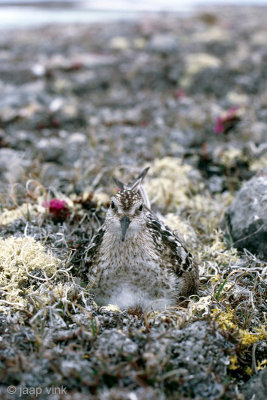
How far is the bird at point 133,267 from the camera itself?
→ 476cm

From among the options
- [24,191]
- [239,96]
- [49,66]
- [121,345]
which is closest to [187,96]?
[239,96]

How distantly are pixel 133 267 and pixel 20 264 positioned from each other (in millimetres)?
1568

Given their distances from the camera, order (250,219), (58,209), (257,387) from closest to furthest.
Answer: (257,387) → (250,219) → (58,209)

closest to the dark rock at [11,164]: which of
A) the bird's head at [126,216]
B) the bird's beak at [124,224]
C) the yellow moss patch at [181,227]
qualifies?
the yellow moss patch at [181,227]

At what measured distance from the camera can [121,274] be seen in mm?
4781

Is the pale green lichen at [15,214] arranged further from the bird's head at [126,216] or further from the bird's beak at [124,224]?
the bird's beak at [124,224]

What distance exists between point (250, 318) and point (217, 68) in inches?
421

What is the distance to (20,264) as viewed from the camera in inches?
207

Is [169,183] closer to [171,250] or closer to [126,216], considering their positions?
[171,250]

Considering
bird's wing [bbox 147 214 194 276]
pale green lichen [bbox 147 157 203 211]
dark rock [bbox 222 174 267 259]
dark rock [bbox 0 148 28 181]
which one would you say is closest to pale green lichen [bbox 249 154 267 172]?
pale green lichen [bbox 147 157 203 211]

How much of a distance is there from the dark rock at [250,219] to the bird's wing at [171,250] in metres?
1.22

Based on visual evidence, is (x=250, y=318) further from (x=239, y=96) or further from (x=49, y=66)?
(x=49, y=66)

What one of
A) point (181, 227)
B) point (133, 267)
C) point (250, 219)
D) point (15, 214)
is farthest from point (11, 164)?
point (250, 219)

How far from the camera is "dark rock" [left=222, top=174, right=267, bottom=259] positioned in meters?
5.82
